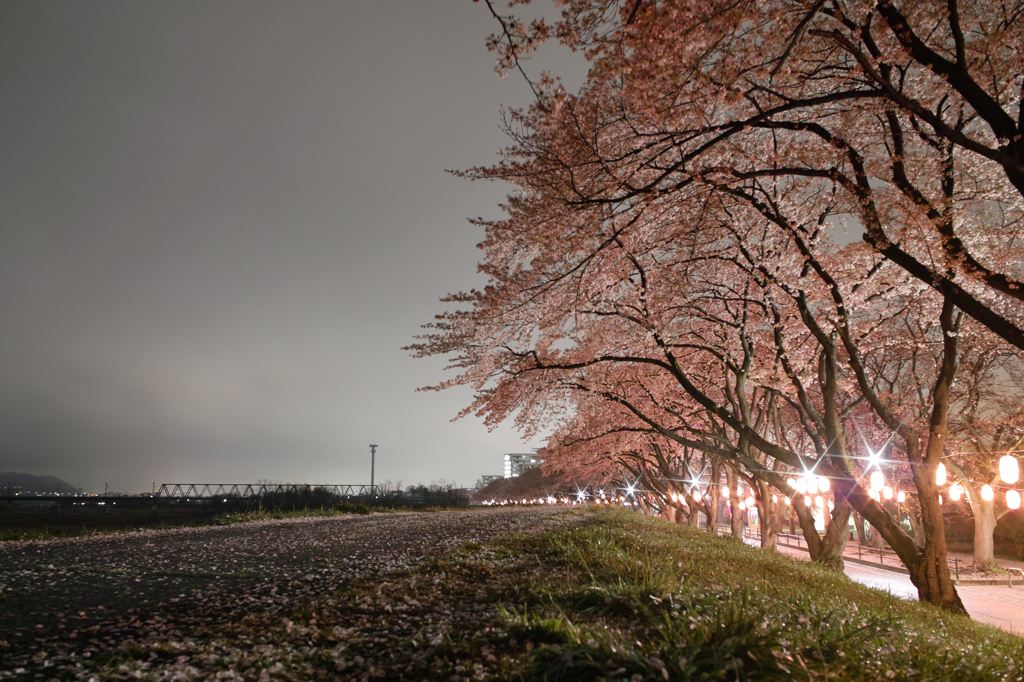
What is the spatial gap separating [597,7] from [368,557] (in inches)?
321

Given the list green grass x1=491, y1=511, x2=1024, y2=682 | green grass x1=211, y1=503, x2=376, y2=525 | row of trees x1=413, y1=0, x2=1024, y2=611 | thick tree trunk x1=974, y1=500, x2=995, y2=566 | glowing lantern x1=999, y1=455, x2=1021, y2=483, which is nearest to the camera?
green grass x1=491, y1=511, x2=1024, y2=682

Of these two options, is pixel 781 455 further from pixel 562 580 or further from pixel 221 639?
pixel 221 639

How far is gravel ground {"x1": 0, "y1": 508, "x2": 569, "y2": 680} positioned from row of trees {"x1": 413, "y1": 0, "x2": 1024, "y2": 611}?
5.60 meters

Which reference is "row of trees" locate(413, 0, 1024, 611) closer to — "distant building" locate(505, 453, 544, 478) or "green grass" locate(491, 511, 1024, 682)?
"green grass" locate(491, 511, 1024, 682)

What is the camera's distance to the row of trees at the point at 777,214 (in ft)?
19.4

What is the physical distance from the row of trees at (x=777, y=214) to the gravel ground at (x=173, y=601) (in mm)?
5599

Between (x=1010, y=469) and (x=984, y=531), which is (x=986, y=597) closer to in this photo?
(x=984, y=531)

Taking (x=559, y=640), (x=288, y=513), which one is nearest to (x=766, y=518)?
(x=559, y=640)

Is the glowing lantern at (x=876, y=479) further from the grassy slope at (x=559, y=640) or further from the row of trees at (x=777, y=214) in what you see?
the grassy slope at (x=559, y=640)

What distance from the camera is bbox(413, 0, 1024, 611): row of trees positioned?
5.91 meters

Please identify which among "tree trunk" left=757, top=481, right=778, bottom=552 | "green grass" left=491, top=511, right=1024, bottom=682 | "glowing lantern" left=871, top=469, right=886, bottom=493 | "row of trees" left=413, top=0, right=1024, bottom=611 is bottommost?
"tree trunk" left=757, top=481, right=778, bottom=552

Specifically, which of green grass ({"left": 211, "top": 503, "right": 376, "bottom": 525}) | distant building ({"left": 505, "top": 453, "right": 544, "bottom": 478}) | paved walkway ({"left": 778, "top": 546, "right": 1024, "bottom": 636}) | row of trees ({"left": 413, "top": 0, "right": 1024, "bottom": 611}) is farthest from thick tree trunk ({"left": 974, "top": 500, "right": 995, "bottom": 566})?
distant building ({"left": 505, "top": 453, "right": 544, "bottom": 478})

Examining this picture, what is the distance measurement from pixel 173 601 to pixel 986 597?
24558mm

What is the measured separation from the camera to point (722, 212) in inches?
443
